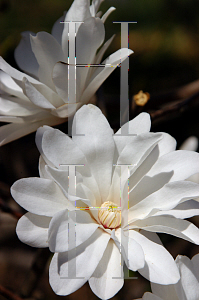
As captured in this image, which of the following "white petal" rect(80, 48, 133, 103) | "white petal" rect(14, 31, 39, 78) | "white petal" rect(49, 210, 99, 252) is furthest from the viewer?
"white petal" rect(14, 31, 39, 78)

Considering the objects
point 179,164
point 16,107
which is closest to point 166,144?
point 179,164

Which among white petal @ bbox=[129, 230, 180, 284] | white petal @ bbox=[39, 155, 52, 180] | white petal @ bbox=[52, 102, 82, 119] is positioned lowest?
white petal @ bbox=[129, 230, 180, 284]

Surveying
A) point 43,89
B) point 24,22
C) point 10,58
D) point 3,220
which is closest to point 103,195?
point 43,89

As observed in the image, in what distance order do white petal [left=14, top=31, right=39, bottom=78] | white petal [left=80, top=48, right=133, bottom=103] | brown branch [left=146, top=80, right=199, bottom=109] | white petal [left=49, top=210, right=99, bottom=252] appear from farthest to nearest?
brown branch [left=146, top=80, right=199, bottom=109], white petal [left=14, top=31, right=39, bottom=78], white petal [left=80, top=48, right=133, bottom=103], white petal [left=49, top=210, right=99, bottom=252]

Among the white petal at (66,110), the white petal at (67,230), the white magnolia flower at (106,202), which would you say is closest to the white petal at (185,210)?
the white magnolia flower at (106,202)

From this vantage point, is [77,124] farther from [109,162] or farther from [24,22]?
[24,22]

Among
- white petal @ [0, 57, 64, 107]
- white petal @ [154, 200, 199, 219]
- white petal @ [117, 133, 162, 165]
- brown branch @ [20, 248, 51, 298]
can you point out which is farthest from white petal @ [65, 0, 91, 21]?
brown branch @ [20, 248, 51, 298]

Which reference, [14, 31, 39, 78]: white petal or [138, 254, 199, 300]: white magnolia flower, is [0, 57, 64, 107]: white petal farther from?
[138, 254, 199, 300]: white magnolia flower
